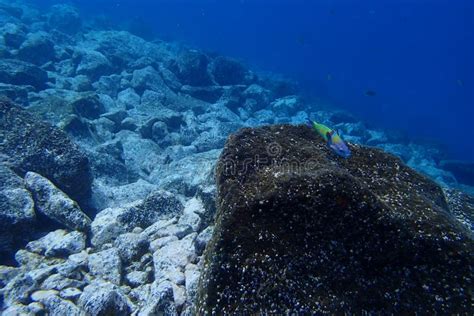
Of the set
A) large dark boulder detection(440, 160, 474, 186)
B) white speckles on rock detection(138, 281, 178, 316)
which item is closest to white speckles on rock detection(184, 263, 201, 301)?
white speckles on rock detection(138, 281, 178, 316)

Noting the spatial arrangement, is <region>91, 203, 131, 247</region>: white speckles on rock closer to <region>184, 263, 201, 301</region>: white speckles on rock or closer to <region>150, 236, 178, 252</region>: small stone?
<region>150, 236, 178, 252</region>: small stone

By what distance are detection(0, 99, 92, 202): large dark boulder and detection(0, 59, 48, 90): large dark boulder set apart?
7408 mm

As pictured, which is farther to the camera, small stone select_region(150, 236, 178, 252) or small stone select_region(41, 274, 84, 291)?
small stone select_region(150, 236, 178, 252)

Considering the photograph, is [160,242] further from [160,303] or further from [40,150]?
[40,150]

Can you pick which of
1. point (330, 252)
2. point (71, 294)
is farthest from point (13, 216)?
point (330, 252)

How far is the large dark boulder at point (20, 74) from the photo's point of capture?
39.7 feet

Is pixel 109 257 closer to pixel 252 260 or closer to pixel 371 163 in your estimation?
pixel 252 260

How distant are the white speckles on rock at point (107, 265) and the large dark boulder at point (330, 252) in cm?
208

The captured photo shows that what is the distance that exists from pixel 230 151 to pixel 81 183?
4.57 meters

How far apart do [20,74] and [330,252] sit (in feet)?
47.4

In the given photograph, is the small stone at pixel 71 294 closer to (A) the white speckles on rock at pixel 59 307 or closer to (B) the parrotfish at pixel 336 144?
(A) the white speckles on rock at pixel 59 307

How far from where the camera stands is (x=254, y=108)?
20.1 metres

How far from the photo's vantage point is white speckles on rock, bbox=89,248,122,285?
4.18 m

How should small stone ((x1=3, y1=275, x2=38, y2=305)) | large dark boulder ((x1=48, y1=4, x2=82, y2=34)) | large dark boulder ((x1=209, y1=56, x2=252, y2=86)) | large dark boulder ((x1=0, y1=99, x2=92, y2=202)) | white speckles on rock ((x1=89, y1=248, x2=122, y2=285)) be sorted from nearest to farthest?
1. small stone ((x1=3, y1=275, x2=38, y2=305))
2. white speckles on rock ((x1=89, y1=248, x2=122, y2=285))
3. large dark boulder ((x1=0, y1=99, x2=92, y2=202))
4. large dark boulder ((x1=209, y1=56, x2=252, y2=86))
5. large dark boulder ((x1=48, y1=4, x2=82, y2=34))
